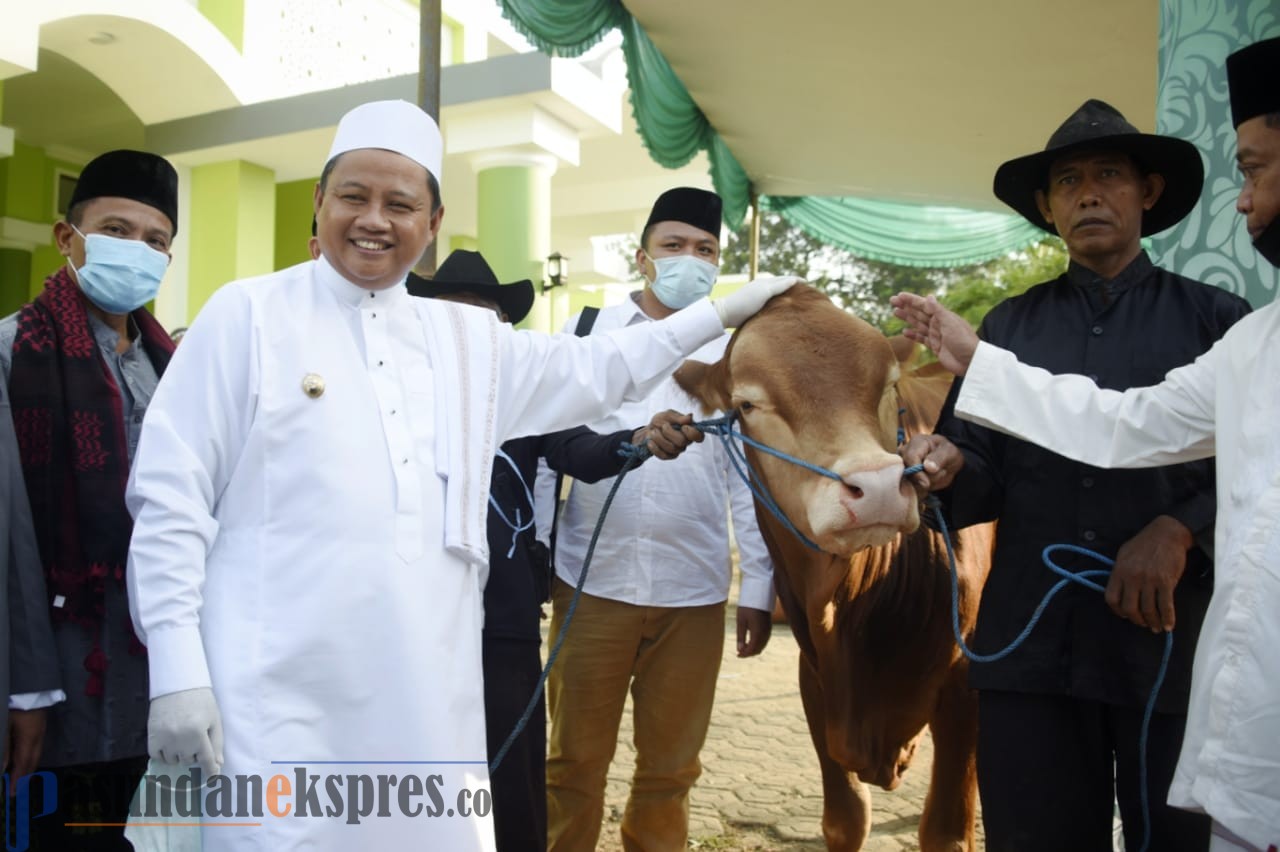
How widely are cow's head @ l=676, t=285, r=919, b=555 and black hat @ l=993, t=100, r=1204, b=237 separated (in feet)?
2.15

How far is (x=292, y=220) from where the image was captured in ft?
44.8

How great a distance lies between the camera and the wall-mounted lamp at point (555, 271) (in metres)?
11.0

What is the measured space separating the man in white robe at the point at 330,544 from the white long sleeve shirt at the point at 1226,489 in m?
1.42

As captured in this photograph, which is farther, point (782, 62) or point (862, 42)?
point (782, 62)

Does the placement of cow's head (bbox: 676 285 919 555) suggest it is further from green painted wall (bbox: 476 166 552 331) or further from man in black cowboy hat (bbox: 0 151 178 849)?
green painted wall (bbox: 476 166 552 331)

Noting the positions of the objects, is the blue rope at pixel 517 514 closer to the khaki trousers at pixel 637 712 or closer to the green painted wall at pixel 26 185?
the khaki trousers at pixel 637 712

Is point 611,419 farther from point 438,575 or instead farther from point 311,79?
point 311,79

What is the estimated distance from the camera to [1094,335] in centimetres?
294

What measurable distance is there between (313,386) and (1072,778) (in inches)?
83.1

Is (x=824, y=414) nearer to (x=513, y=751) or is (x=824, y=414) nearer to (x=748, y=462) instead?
(x=748, y=462)

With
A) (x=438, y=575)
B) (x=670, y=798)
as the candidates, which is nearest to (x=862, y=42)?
(x=670, y=798)

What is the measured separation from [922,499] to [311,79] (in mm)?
10317

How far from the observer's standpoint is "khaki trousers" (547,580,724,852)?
3.86m

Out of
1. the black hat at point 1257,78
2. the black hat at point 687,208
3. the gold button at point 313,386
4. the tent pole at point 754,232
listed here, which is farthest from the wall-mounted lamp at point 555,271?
the black hat at point 1257,78
